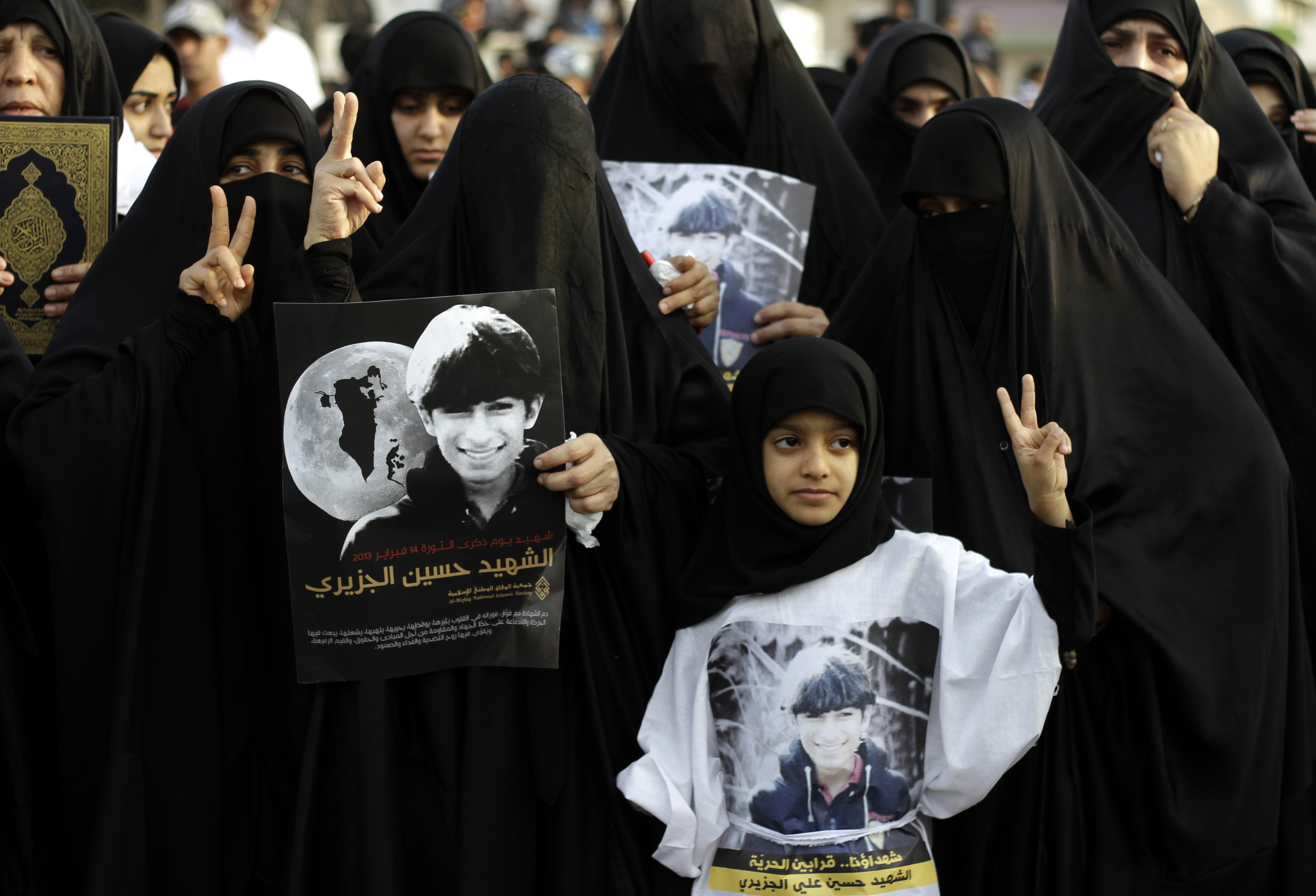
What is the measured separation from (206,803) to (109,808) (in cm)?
18

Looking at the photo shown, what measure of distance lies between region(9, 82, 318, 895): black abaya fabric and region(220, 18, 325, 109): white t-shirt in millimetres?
3883

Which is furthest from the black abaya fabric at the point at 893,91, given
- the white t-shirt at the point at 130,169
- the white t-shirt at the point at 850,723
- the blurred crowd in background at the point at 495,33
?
the white t-shirt at the point at 130,169

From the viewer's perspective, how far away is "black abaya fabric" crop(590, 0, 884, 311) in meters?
3.67

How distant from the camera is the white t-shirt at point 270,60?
6.26 m

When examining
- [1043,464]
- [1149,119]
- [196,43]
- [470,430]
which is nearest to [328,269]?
[470,430]

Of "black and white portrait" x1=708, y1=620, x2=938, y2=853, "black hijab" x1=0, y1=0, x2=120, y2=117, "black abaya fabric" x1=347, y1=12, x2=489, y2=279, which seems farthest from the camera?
"black abaya fabric" x1=347, y1=12, x2=489, y2=279

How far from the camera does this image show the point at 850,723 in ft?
7.86

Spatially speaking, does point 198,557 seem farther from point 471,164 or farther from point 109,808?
point 471,164

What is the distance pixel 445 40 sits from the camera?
384cm

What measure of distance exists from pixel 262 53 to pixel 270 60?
6 cm

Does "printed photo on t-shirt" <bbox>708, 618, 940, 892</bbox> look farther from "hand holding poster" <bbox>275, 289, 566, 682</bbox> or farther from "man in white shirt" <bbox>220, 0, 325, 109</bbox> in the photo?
"man in white shirt" <bbox>220, 0, 325, 109</bbox>

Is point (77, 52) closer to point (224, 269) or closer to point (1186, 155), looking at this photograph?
point (224, 269)

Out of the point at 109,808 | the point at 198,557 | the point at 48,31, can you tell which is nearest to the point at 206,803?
the point at 109,808

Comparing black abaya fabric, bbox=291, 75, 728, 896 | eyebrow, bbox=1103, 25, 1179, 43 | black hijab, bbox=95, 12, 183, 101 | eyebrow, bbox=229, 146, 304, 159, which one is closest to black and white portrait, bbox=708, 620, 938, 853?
black abaya fabric, bbox=291, 75, 728, 896
